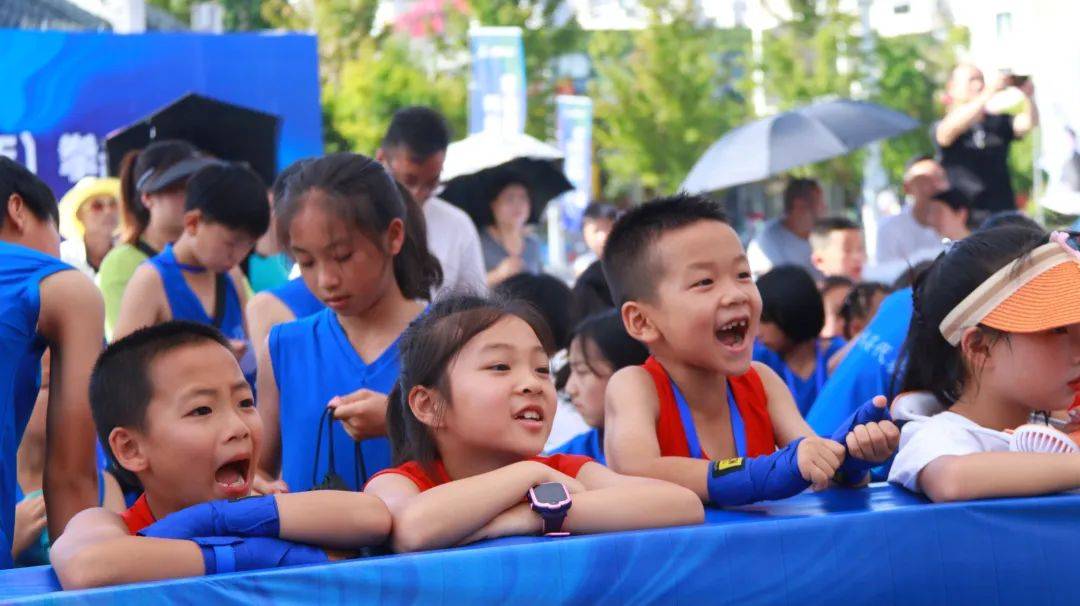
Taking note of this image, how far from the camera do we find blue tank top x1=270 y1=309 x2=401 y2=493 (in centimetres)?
413

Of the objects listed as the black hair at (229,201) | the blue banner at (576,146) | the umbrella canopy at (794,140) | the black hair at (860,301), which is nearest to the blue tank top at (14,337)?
the black hair at (229,201)

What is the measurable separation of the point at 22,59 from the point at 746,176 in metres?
5.86

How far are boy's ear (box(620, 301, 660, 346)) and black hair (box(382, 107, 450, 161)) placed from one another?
137 inches

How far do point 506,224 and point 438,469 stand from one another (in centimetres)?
722

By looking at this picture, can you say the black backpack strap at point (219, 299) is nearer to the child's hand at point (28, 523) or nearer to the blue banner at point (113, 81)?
the child's hand at point (28, 523)

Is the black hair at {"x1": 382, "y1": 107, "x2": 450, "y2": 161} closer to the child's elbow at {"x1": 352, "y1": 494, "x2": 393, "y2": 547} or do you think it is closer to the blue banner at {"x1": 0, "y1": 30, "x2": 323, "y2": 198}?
the child's elbow at {"x1": 352, "y1": 494, "x2": 393, "y2": 547}

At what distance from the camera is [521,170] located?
11508mm

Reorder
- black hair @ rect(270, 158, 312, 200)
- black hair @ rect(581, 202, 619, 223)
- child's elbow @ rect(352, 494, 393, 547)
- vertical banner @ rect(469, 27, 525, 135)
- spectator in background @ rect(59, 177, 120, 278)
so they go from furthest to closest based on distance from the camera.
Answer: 1. vertical banner @ rect(469, 27, 525, 135)
2. black hair @ rect(581, 202, 619, 223)
3. spectator in background @ rect(59, 177, 120, 278)
4. black hair @ rect(270, 158, 312, 200)
5. child's elbow @ rect(352, 494, 393, 547)

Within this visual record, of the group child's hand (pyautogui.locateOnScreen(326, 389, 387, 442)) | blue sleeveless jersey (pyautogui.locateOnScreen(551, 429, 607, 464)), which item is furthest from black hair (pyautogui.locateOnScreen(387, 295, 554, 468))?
blue sleeveless jersey (pyautogui.locateOnScreen(551, 429, 607, 464))

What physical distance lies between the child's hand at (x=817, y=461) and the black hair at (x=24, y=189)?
2164mm

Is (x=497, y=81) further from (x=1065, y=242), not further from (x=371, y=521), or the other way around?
(x=371, y=521)

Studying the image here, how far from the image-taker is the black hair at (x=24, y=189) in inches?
157

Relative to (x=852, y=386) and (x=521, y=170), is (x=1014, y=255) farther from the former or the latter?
(x=521, y=170)

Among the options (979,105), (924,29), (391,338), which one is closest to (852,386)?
(391,338)
